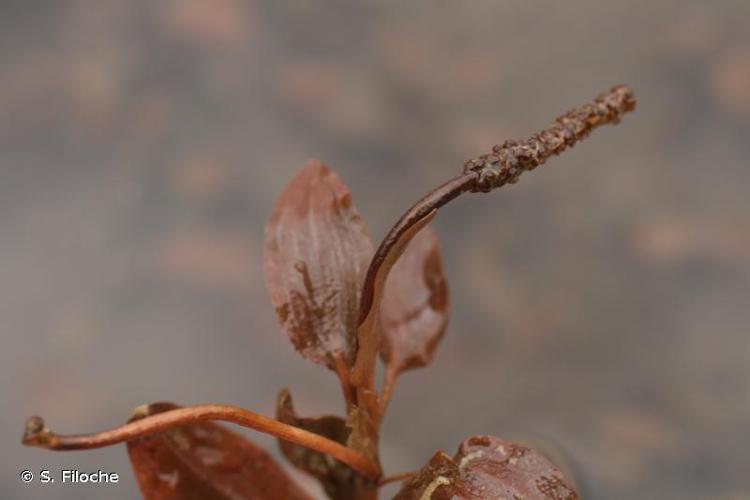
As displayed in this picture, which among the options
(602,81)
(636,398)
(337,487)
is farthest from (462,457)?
(602,81)

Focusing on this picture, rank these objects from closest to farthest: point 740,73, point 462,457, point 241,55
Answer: point 462,457, point 740,73, point 241,55

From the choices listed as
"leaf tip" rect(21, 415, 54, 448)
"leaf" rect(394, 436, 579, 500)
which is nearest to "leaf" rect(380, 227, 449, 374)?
"leaf" rect(394, 436, 579, 500)

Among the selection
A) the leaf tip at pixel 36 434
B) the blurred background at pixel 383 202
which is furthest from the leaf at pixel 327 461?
Answer: the blurred background at pixel 383 202

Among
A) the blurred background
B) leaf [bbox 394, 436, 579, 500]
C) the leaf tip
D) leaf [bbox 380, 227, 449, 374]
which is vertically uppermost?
the blurred background

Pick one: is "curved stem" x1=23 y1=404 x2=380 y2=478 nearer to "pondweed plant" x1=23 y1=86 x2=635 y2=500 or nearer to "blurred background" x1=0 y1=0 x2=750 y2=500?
"pondweed plant" x1=23 y1=86 x2=635 y2=500

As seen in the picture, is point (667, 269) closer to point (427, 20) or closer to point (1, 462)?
point (427, 20)

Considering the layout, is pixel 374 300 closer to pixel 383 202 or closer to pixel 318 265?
pixel 318 265

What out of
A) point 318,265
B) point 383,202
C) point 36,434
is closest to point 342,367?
point 318,265
